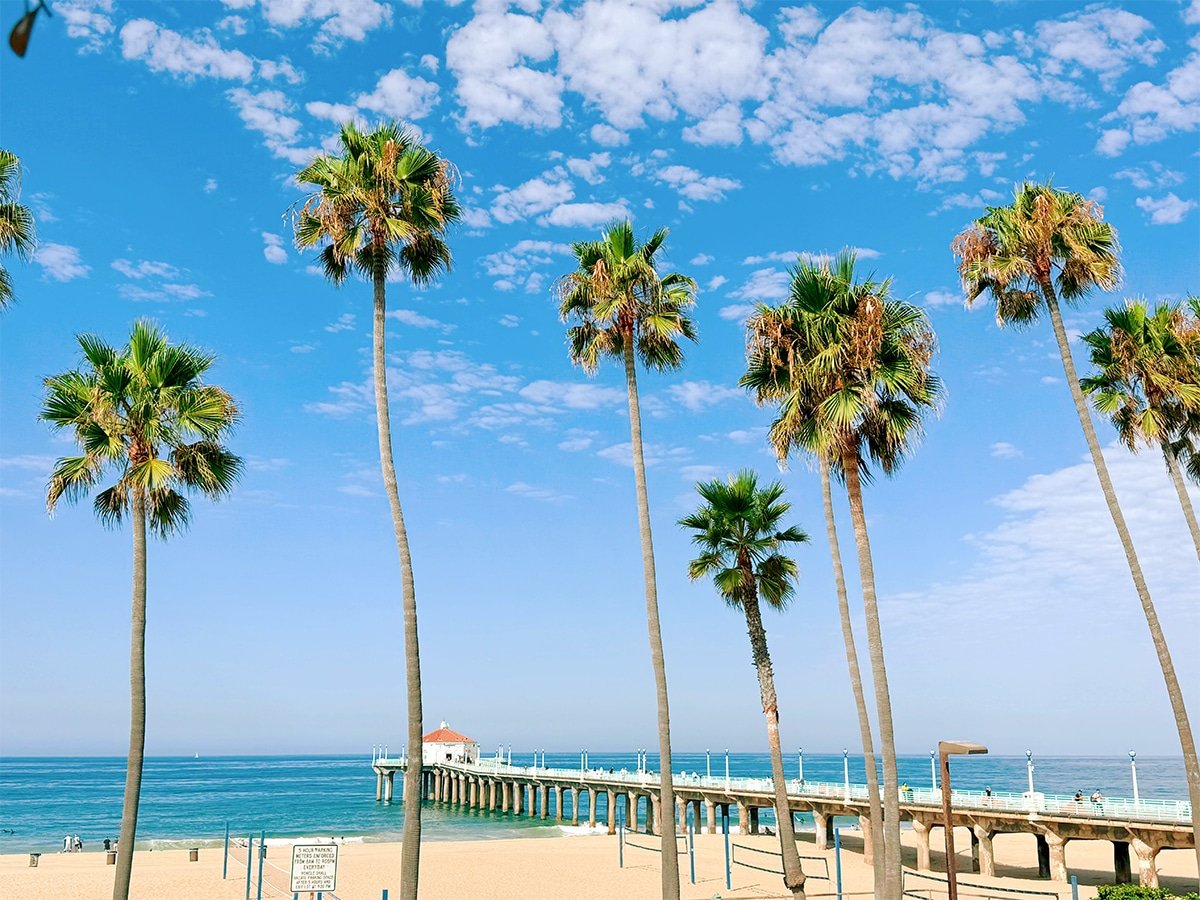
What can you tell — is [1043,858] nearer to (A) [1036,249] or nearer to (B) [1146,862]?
(B) [1146,862]

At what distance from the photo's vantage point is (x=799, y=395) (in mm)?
18438

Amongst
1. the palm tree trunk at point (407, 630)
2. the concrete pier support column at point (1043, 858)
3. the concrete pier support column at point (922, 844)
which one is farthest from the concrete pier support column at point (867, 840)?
the palm tree trunk at point (407, 630)

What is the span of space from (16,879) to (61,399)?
25.3 meters

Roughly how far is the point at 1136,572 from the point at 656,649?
10308 mm

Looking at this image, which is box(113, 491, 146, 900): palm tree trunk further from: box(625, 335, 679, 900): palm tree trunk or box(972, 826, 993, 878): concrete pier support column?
box(972, 826, 993, 878): concrete pier support column

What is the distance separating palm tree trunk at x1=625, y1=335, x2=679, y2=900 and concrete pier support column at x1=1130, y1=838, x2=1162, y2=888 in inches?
784

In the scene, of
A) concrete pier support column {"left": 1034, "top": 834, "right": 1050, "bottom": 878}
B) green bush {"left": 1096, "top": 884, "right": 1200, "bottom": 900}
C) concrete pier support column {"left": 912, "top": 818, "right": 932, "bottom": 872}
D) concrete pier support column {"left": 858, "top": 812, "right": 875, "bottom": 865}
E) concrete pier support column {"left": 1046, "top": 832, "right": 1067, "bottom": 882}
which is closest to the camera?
green bush {"left": 1096, "top": 884, "right": 1200, "bottom": 900}

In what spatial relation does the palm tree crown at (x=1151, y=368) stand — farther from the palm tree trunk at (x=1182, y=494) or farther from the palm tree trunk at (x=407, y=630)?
the palm tree trunk at (x=407, y=630)

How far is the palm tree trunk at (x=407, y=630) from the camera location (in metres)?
15.1

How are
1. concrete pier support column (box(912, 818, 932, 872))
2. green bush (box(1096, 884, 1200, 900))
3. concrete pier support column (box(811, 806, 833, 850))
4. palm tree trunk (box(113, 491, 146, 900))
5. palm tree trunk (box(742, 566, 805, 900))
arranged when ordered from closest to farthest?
1. palm tree trunk (box(113, 491, 146, 900))
2. green bush (box(1096, 884, 1200, 900))
3. palm tree trunk (box(742, 566, 805, 900))
4. concrete pier support column (box(912, 818, 932, 872))
5. concrete pier support column (box(811, 806, 833, 850))

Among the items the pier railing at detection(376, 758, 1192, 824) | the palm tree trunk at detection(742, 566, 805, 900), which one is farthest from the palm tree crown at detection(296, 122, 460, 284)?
the pier railing at detection(376, 758, 1192, 824)

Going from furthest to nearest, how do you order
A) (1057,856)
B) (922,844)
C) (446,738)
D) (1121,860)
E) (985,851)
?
(446,738) < (922,844) < (985,851) < (1121,860) < (1057,856)

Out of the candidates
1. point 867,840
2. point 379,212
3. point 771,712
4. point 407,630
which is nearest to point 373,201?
point 379,212

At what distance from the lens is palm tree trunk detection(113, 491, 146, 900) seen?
16.0 meters
